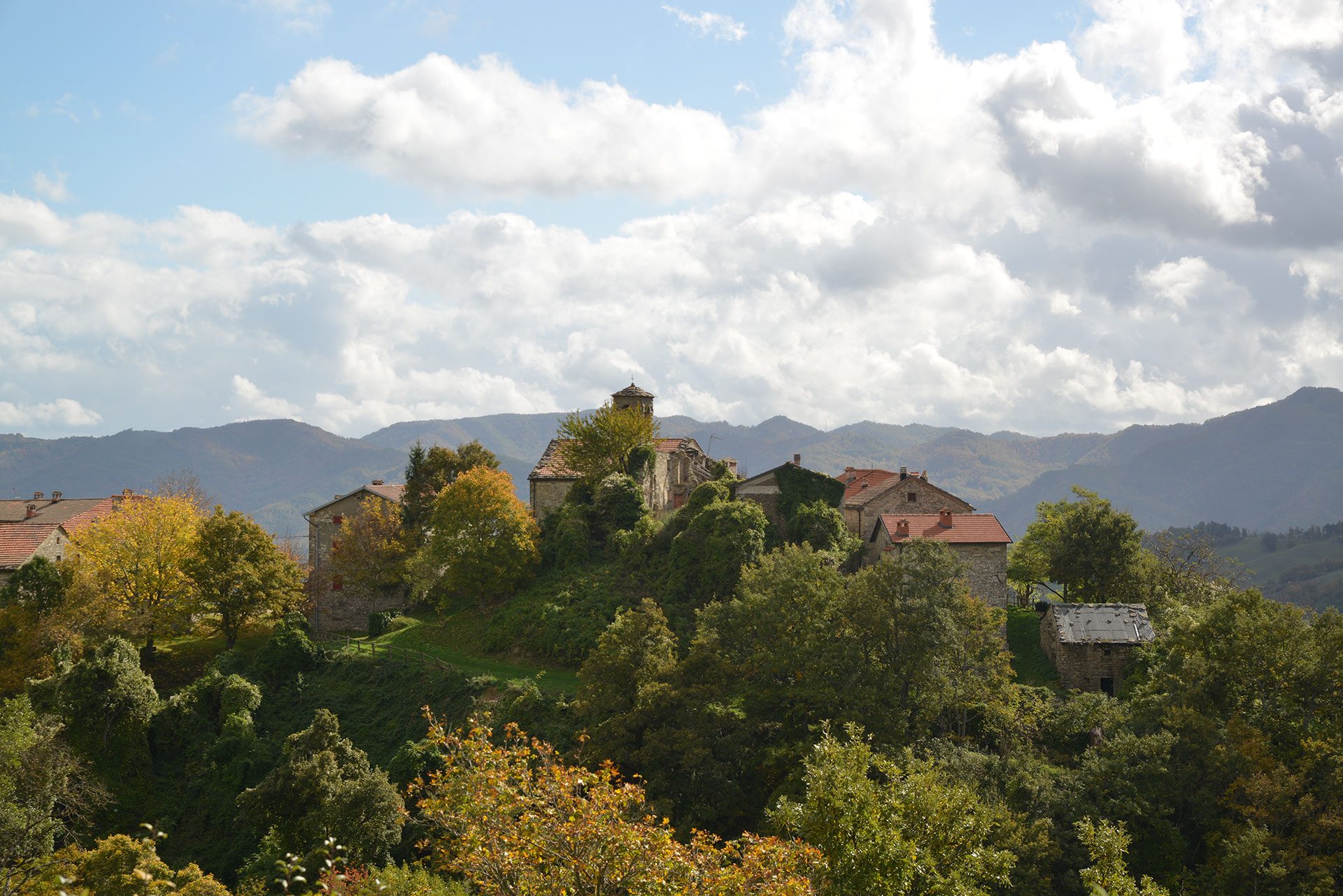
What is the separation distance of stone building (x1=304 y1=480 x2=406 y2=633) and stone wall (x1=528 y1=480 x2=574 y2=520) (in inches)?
353

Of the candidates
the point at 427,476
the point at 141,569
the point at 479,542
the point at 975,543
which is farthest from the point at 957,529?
the point at 141,569

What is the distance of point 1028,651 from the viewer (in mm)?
47375

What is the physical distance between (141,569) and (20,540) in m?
14.1

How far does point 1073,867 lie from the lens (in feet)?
95.5

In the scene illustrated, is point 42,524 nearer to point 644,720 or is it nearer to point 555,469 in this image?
point 555,469

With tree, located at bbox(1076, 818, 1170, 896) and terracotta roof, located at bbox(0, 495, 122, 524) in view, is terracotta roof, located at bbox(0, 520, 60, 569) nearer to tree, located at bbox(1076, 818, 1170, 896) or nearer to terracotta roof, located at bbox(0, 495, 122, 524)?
terracotta roof, located at bbox(0, 495, 122, 524)

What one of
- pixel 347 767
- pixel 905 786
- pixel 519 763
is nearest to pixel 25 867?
pixel 347 767

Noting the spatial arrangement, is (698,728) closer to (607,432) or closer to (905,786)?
(905,786)

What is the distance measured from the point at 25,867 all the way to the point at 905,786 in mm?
26521

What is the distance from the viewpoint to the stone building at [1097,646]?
42812 millimetres

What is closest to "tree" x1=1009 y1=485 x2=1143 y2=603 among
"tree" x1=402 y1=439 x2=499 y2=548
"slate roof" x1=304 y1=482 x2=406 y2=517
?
"tree" x1=402 y1=439 x2=499 y2=548

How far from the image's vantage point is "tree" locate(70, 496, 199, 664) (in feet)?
168

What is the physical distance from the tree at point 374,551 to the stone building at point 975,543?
29.7 metres

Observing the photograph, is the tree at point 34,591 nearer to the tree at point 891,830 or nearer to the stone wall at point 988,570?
the tree at point 891,830
